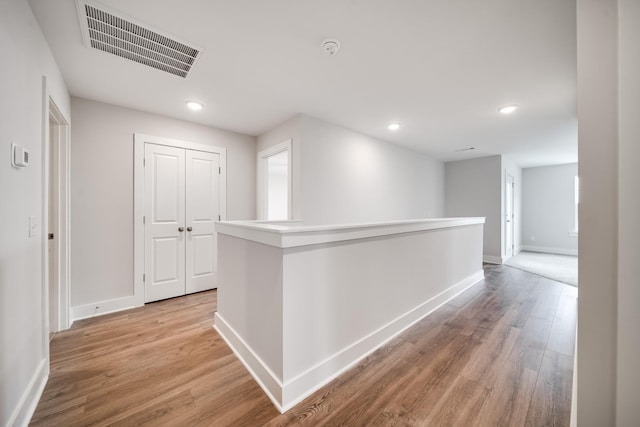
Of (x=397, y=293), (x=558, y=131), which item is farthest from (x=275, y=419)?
(x=558, y=131)

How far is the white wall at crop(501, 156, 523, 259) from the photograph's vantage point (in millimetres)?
5590

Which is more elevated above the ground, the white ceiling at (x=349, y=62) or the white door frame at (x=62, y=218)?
the white ceiling at (x=349, y=62)

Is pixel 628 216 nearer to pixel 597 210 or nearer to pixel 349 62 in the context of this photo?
pixel 597 210

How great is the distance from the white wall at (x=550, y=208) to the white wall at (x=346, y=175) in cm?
423

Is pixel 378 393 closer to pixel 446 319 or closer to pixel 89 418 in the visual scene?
pixel 446 319

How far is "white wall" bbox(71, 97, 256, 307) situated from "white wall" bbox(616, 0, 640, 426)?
4.05 meters

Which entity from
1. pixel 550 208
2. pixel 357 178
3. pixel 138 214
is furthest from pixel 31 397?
pixel 550 208

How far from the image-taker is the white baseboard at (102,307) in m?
2.69

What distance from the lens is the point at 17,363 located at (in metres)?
1.35

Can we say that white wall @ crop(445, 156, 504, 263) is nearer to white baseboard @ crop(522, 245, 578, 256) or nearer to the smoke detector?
white baseboard @ crop(522, 245, 578, 256)

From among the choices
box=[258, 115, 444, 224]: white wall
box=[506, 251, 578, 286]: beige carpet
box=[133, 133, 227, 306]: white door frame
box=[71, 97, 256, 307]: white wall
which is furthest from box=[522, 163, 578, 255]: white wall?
box=[133, 133, 227, 306]: white door frame

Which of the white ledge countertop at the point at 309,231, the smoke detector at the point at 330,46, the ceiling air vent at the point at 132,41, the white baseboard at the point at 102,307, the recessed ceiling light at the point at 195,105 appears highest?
the recessed ceiling light at the point at 195,105

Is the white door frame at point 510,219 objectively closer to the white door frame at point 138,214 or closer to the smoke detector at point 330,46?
the smoke detector at point 330,46

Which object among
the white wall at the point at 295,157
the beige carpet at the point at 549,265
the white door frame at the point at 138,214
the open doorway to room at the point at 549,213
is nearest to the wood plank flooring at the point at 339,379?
the white door frame at the point at 138,214
